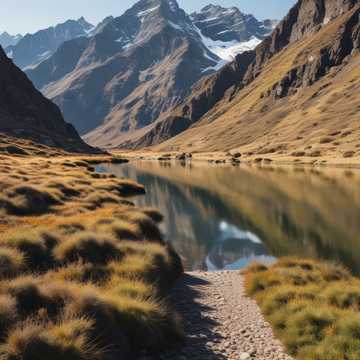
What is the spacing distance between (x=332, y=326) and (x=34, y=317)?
10.2m

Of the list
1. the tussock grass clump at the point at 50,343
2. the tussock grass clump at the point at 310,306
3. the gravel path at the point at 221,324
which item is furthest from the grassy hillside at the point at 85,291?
the tussock grass clump at the point at 310,306

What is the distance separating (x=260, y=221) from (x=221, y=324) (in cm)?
3132

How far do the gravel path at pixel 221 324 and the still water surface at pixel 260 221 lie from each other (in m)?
8.04

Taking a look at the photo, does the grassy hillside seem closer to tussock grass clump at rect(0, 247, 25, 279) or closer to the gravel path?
tussock grass clump at rect(0, 247, 25, 279)

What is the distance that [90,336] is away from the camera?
36.3 ft

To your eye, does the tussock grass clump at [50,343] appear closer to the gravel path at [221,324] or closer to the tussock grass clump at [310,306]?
the gravel path at [221,324]

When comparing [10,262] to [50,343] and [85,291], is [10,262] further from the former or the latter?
[50,343]

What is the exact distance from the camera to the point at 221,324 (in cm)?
1670

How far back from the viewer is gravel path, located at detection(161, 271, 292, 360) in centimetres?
1393

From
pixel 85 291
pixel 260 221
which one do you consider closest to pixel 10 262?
pixel 85 291

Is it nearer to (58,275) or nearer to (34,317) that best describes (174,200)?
(58,275)

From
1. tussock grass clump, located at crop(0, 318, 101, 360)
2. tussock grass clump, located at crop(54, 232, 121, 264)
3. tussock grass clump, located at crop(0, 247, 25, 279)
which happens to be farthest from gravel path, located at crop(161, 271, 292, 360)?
tussock grass clump, located at crop(0, 247, 25, 279)

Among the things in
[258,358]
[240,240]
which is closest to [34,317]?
[258,358]

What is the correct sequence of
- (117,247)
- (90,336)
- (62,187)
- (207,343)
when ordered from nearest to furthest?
(90,336), (207,343), (117,247), (62,187)
